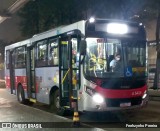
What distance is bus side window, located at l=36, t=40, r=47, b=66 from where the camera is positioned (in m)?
14.9

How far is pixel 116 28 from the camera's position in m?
11.9

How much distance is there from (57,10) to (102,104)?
18323 millimetres

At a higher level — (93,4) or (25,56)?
(93,4)

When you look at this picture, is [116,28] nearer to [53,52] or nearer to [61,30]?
[61,30]

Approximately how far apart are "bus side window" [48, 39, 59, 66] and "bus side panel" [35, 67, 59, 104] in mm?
232

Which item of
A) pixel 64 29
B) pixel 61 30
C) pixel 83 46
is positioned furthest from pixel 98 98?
pixel 61 30

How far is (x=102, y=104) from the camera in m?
11.2

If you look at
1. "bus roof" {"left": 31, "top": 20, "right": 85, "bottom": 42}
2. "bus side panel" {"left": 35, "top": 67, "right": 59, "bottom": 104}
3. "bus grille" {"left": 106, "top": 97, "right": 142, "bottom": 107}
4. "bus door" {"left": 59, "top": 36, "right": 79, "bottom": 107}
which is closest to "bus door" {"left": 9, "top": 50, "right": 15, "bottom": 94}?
"bus roof" {"left": 31, "top": 20, "right": 85, "bottom": 42}

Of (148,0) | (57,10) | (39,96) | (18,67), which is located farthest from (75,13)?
(39,96)

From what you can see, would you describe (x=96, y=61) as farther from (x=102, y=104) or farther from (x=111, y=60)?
(x=102, y=104)

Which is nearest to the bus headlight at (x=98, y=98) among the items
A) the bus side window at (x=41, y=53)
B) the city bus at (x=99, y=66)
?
the city bus at (x=99, y=66)

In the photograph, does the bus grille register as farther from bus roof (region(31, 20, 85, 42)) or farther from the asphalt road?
bus roof (region(31, 20, 85, 42))

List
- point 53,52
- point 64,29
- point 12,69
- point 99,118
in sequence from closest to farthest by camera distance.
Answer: point 99,118 → point 64,29 → point 53,52 → point 12,69

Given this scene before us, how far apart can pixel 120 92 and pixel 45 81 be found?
4266mm
